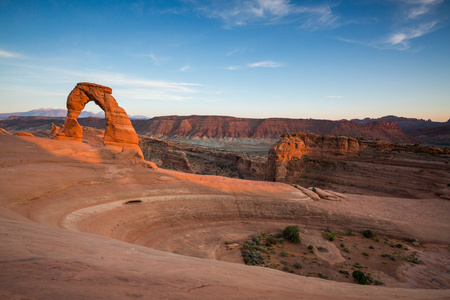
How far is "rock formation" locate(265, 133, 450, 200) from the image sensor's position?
77.5ft

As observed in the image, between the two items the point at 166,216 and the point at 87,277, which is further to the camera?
the point at 166,216

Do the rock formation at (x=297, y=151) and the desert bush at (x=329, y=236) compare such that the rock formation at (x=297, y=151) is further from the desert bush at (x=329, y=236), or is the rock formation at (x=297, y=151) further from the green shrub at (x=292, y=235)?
the green shrub at (x=292, y=235)

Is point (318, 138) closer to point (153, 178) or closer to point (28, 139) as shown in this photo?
point (153, 178)

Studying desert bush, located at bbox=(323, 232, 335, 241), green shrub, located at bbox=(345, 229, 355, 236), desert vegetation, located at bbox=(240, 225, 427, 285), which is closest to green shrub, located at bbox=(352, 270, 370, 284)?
desert vegetation, located at bbox=(240, 225, 427, 285)

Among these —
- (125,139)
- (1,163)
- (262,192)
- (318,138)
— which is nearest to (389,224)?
(262,192)

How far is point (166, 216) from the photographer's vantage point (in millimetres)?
15422

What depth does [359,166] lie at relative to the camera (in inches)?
1069

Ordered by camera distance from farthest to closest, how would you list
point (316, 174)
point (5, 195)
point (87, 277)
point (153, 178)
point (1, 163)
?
1. point (316, 174)
2. point (153, 178)
3. point (1, 163)
4. point (5, 195)
5. point (87, 277)

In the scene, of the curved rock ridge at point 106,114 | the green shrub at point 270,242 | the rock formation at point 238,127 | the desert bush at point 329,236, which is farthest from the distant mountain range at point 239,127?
the green shrub at point 270,242

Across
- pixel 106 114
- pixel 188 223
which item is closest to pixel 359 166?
pixel 188 223

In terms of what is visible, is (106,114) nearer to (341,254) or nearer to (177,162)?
(177,162)

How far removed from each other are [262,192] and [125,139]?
1343 cm

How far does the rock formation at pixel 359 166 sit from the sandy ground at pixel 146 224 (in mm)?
3627

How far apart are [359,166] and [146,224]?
26067mm
